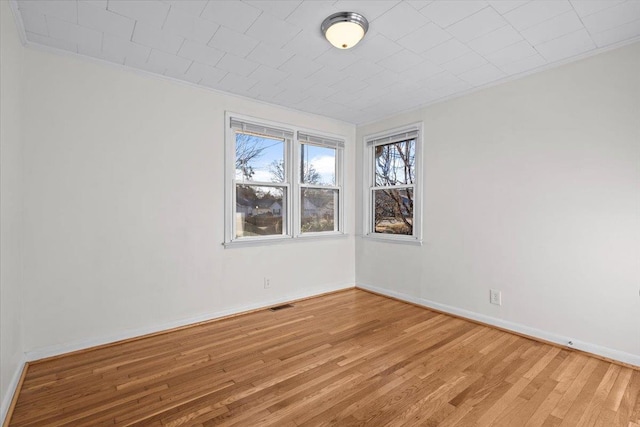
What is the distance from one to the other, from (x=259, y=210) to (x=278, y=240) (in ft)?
1.49

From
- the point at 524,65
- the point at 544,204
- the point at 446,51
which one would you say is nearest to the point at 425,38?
the point at 446,51

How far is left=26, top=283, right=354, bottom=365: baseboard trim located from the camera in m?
2.48

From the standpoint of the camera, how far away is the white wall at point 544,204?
8.07 ft

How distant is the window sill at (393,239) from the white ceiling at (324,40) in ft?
5.99

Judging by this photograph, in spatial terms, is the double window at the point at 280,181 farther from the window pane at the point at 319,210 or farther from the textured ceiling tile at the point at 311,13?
the textured ceiling tile at the point at 311,13

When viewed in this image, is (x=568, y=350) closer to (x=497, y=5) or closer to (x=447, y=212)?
(x=447, y=212)

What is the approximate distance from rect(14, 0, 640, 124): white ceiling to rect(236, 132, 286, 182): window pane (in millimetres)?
680

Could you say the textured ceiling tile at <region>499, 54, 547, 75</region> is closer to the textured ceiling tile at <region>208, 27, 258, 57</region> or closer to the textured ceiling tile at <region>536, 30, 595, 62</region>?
Result: the textured ceiling tile at <region>536, 30, 595, 62</region>

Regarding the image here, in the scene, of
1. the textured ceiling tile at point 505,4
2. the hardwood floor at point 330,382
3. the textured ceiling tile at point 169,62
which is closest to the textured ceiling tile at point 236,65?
the textured ceiling tile at point 169,62

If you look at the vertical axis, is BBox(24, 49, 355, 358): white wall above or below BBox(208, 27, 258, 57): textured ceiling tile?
below

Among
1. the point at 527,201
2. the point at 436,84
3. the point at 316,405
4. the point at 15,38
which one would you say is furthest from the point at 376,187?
the point at 15,38

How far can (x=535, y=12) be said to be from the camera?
2.05m

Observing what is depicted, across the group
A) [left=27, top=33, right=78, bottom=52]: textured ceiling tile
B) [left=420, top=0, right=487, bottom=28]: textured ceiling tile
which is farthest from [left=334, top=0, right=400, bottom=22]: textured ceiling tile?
[left=27, top=33, right=78, bottom=52]: textured ceiling tile

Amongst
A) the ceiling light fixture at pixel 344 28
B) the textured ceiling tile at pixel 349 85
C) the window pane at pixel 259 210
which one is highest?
the textured ceiling tile at pixel 349 85
